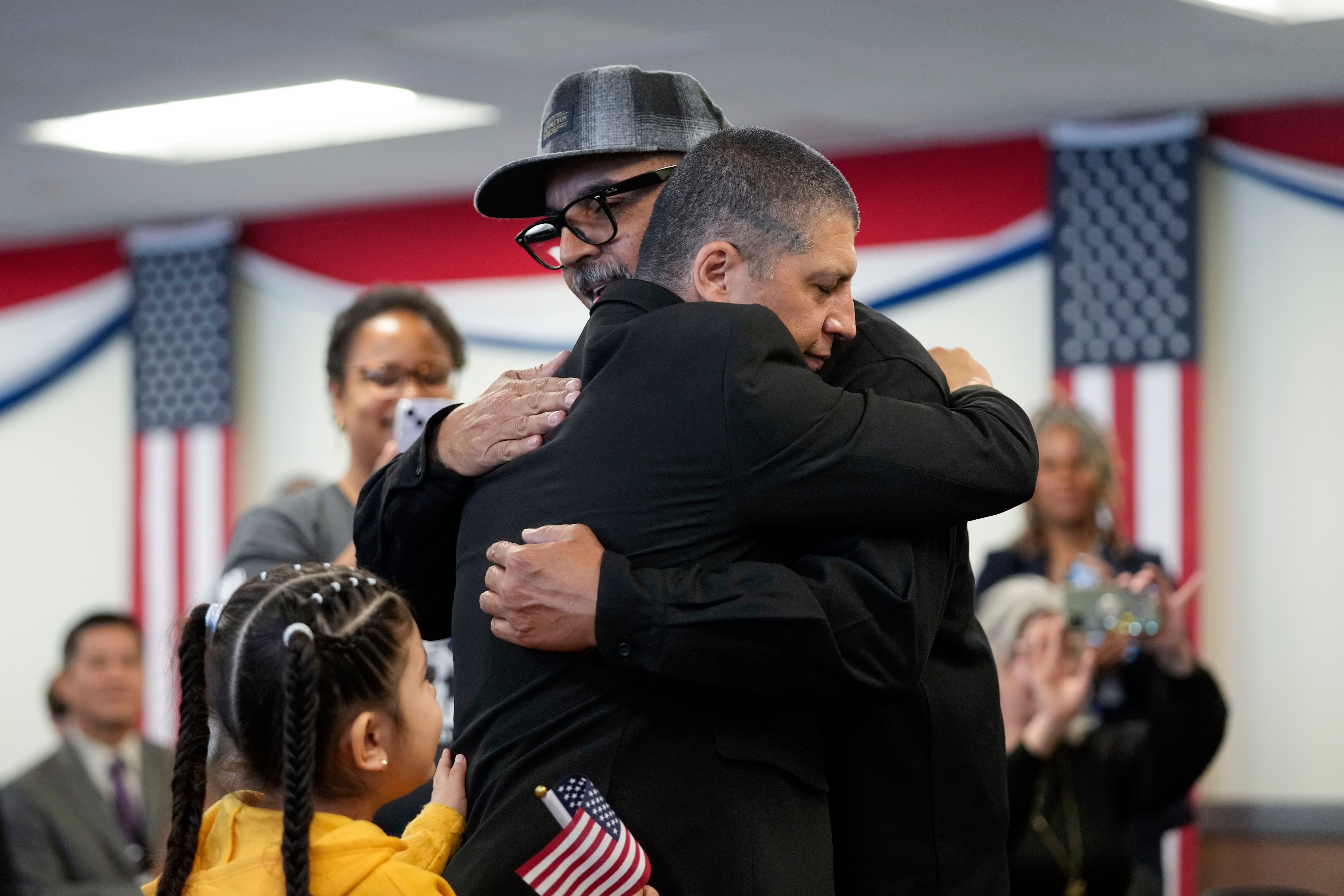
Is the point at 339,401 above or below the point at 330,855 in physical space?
above

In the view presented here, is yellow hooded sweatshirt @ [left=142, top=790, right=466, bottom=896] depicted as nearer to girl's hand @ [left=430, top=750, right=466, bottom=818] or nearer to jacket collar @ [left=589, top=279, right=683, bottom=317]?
girl's hand @ [left=430, top=750, right=466, bottom=818]

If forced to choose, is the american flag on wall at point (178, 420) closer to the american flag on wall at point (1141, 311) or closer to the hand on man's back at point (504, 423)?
the american flag on wall at point (1141, 311)

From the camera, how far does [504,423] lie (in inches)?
60.9

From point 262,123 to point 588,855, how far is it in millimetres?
5493

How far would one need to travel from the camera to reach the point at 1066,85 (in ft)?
18.4

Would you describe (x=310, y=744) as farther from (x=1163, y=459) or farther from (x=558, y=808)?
(x=1163, y=459)

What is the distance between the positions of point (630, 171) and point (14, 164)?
5.77 meters

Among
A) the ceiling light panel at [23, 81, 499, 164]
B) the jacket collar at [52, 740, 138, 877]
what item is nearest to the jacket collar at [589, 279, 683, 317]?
the jacket collar at [52, 740, 138, 877]

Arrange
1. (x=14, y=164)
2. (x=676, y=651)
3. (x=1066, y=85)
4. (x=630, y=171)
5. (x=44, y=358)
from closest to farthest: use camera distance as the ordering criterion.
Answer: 1. (x=676, y=651)
2. (x=630, y=171)
3. (x=1066, y=85)
4. (x=14, y=164)
5. (x=44, y=358)

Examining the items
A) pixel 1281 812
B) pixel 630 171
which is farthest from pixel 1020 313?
pixel 630 171

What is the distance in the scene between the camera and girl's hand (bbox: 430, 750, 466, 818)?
156 cm

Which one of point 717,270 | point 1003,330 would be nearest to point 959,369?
point 717,270

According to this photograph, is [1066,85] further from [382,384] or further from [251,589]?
[251,589]

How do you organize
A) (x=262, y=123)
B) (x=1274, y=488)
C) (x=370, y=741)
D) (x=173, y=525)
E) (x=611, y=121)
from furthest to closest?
1. (x=173, y=525)
2. (x=262, y=123)
3. (x=1274, y=488)
4. (x=611, y=121)
5. (x=370, y=741)
